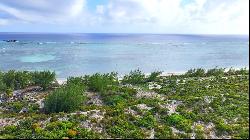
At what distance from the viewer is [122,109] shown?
20375 millimetres

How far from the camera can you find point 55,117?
18.8 metres

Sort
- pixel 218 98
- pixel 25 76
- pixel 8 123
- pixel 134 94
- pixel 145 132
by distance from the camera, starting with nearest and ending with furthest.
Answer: pixel 145 132 → pixel 8 123 → pixel 218 98 → pixel 134 94 → pixel 25 76

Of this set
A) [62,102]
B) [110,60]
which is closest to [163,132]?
[62,102]

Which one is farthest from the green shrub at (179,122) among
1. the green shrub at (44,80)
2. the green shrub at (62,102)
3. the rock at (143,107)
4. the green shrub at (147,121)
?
the green shrub at (44,80)

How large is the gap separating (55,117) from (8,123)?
2337mm

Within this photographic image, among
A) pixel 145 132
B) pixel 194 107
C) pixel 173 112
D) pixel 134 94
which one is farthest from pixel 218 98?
pixel 145 132

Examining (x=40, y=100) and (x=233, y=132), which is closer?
(x=233, y=132)

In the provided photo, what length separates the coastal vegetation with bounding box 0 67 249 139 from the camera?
16875 mm

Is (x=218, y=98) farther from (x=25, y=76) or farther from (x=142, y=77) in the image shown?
(x=25, y=76)

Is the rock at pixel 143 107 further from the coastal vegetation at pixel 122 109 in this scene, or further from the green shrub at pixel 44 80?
the green shrub at pixel 44 80

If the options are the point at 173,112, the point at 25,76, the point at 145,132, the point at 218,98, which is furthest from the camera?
the point at 25,76

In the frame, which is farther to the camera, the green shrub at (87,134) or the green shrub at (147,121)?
the green shrub at (147,121)

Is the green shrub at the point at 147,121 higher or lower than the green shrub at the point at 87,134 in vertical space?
higher

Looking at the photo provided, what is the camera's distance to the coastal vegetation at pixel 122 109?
1688cm
